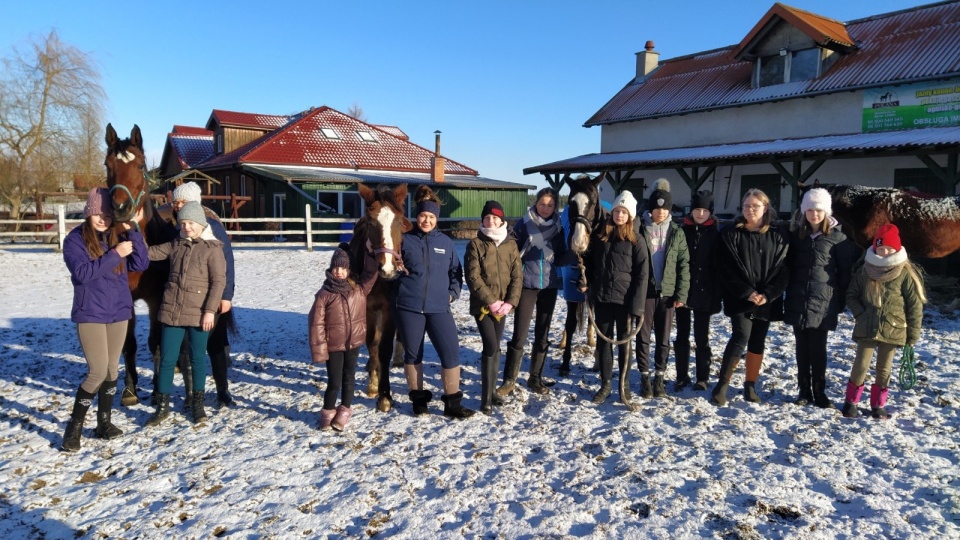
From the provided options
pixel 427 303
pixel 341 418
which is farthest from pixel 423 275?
pixel 341 418

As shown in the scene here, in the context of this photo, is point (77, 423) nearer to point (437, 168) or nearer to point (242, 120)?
point (437, 168)

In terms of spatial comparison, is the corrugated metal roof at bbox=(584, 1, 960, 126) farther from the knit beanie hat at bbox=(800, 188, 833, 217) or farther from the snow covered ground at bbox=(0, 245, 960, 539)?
the knit beanie hat at bbox=(800, 188, 833, 217)

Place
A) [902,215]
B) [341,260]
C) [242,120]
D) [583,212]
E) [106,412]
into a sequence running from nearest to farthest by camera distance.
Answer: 1. [106,412]
2. [341,260]
3. [583,212]
4. [902,215]
5. [242,120]

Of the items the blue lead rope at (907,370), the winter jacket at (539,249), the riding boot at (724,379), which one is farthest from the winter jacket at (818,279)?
the winter jacket at (539,249)

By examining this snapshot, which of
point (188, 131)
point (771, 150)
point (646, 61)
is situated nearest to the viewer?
point (771, 150)

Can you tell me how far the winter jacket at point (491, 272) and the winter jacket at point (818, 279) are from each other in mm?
2034

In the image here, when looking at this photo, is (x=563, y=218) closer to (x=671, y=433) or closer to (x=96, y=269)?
(x=671, y=433)

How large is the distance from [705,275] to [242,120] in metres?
26.9

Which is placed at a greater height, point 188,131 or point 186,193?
point 188,131

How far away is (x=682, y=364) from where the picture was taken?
4629 millimetres

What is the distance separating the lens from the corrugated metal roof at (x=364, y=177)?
2000 centimetres

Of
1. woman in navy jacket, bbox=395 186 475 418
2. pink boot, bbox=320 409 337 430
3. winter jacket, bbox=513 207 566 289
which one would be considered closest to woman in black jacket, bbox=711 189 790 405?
winter jacket, bbox=513 207 566 289

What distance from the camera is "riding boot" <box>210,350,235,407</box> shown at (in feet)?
14.0

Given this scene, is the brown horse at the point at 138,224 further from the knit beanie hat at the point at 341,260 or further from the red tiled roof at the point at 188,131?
the red tiled roof at the point at 188,131
